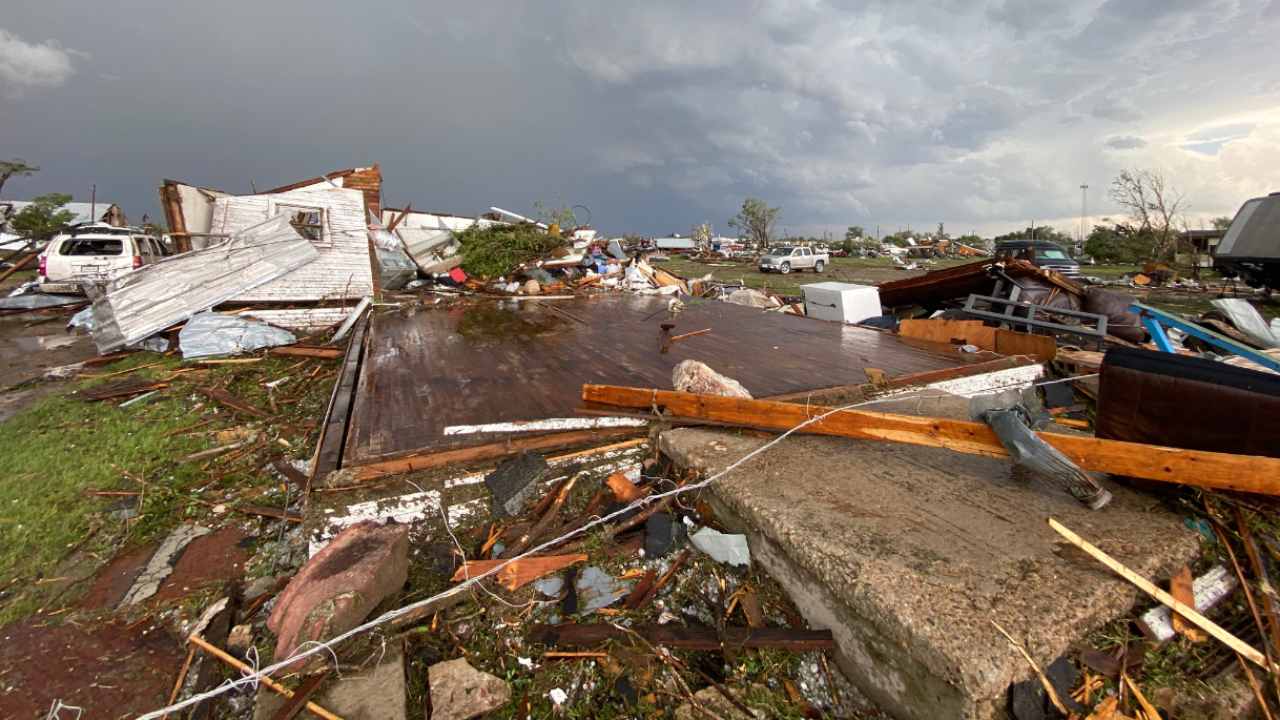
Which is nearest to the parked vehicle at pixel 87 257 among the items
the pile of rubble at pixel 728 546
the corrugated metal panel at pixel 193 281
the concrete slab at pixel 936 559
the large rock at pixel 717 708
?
the corrugated metal panel at pixel 193 281

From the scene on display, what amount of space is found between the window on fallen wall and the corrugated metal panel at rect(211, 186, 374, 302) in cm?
6

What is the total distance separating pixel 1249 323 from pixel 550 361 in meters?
8.61

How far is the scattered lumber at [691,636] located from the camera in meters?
1.96

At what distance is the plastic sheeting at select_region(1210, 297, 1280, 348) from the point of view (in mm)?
5805

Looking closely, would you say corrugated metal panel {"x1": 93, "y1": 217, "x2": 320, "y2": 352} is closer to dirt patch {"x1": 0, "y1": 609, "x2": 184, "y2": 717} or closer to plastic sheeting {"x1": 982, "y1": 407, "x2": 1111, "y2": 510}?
dirt patch {"x1": 0, "y1": 609, "x2": 184, "y2": 717}

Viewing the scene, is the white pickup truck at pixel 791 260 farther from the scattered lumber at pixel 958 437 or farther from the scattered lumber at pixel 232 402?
the scattered lumber at pixel 232 402

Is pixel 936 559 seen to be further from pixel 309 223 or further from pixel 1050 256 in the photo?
pixel 1050 256

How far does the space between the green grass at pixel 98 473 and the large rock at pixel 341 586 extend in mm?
1698

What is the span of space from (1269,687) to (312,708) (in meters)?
3.21

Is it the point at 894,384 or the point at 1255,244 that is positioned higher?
the point at 1255,244

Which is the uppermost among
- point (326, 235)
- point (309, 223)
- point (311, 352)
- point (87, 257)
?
point (309, 223)

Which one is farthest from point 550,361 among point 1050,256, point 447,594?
point 1050,256

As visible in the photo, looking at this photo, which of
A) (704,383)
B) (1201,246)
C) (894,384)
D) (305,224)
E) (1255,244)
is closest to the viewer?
(704,383)

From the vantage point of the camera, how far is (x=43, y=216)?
26.7 meters
